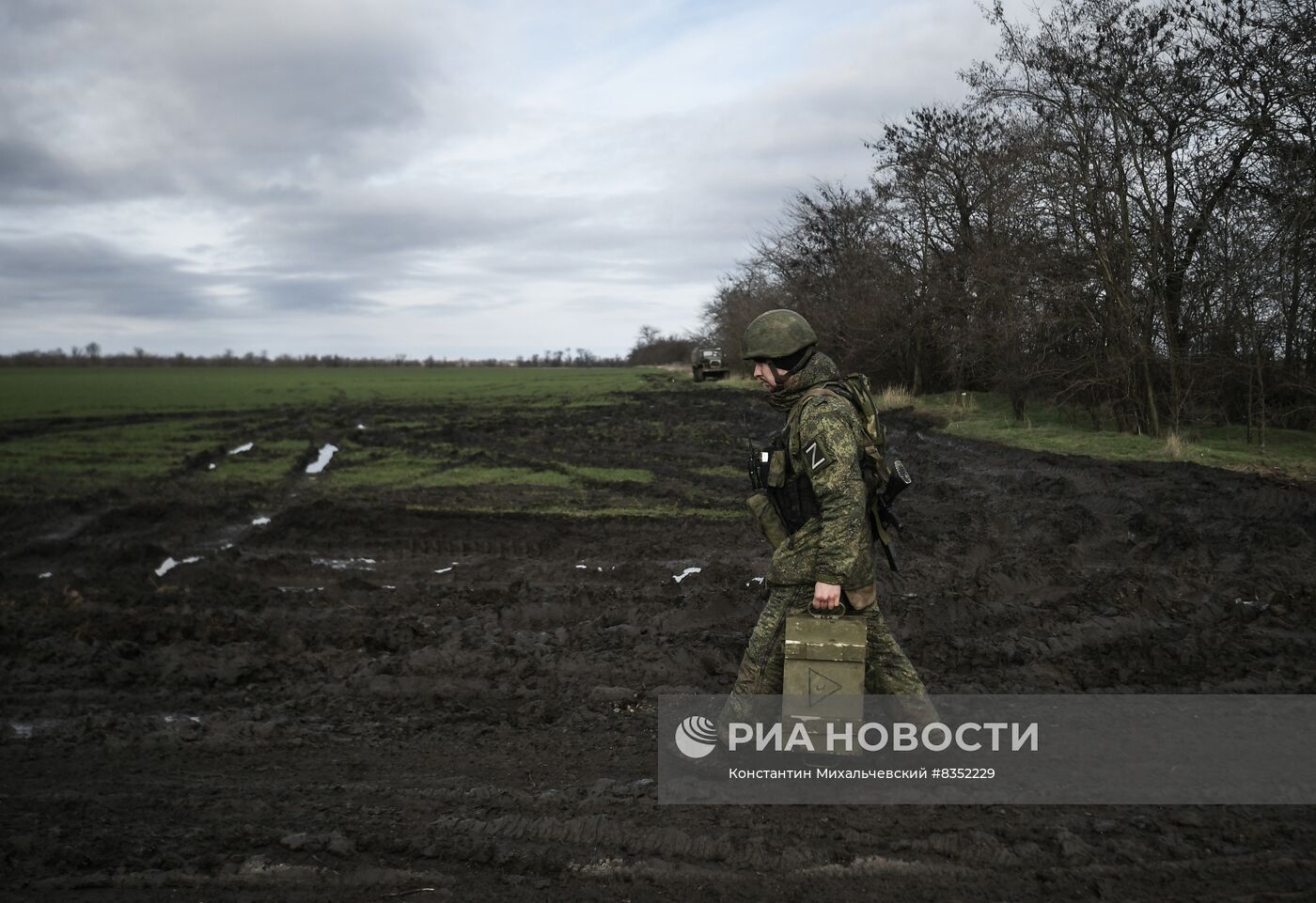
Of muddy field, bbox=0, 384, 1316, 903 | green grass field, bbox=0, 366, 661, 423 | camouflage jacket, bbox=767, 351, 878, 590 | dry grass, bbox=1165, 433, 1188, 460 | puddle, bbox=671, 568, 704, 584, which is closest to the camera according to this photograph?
muddy field, bbox=0, 384, 1316, 903

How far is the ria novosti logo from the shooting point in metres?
4.68

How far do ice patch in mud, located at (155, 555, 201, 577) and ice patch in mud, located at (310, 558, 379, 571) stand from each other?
1.27 meters

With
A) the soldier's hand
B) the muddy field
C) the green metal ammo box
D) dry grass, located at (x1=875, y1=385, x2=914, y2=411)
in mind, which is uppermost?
dry grass, located at (x1=875, y1=385, x2=914, y2=411)

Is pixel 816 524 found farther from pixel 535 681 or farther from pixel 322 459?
pixel 322 459

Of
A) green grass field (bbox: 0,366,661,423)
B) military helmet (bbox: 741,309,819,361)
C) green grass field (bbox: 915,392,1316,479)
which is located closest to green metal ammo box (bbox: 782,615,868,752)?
military helmet (bbox: 741,309,819,361)

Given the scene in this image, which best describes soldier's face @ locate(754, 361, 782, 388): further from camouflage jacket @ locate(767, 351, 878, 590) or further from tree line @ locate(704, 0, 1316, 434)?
tree line @ locate(704, 0, 1316, 434)

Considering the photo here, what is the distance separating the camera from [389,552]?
10.9 m

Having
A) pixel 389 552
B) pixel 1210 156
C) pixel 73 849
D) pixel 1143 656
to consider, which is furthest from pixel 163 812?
pixel 1210 156

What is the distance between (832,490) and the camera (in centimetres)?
421

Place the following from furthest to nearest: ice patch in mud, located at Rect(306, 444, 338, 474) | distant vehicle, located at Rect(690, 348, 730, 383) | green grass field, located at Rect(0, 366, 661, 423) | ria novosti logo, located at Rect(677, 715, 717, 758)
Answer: distant vehicle, located at Rect(690, 348, 730, 383), green grass field, located at Rect(0, 366, 661, 423), ice patch in mud, located at Rect(306, 444, 338, 474), ria novosti logo, located at Rect(677, 715, 717, 758)

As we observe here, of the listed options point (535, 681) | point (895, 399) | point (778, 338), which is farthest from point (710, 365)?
point (778, 338)

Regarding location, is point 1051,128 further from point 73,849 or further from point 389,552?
point 73,849

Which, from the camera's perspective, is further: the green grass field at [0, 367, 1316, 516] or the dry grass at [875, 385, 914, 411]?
the dry grass at [875, 385, 914, 411]

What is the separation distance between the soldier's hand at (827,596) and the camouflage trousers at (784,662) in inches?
7.0
